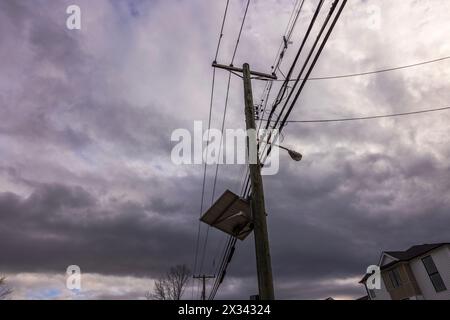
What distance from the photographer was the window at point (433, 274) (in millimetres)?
26750

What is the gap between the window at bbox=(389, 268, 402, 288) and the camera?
1228 inches

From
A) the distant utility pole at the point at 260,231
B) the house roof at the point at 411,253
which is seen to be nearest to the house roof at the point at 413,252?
the house roof at the point at 411,253

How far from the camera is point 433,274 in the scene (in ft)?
90.7

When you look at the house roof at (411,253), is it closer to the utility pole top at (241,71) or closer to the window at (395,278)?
the window at (395,278)

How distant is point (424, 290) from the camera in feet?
93.1

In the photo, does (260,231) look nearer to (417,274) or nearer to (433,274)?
(433,274)

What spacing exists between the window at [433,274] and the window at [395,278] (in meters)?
3.63

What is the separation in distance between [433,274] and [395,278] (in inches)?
195

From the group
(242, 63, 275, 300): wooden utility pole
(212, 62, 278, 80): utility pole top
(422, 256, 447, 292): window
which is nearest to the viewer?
(242, 63, 275, 300): wooden utility pole

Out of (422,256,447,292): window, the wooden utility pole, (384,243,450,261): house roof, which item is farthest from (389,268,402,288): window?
the wooden utility pole

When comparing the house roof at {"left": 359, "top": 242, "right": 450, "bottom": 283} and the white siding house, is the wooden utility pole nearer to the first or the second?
the white siding house

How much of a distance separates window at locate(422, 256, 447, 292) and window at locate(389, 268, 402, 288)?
3.63m
